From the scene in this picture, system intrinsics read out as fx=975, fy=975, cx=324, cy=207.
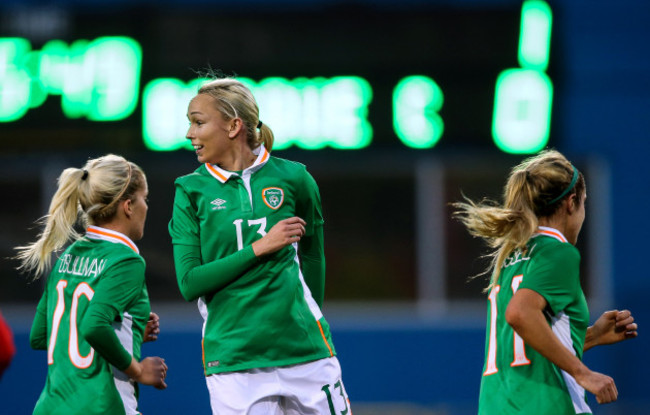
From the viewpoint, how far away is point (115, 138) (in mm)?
7445

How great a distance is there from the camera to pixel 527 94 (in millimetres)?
7219

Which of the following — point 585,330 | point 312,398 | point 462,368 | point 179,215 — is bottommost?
point 462,368

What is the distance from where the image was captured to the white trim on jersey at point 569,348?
121 inches

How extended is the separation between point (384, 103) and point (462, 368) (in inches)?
90.4

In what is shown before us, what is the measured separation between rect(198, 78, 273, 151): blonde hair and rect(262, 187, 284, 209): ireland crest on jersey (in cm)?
22

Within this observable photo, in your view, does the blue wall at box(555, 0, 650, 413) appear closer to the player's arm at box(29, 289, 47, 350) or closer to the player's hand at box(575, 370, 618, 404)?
the player's hand at box(575, 370, 618, 404)

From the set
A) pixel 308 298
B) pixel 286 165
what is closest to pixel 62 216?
pixel 286 165

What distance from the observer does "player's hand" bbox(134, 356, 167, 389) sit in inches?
131

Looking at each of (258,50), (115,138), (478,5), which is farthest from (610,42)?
(115,138)

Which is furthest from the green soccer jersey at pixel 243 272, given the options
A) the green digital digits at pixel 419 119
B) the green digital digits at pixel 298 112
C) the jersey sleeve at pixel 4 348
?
the green digital digits at pixel 419 119

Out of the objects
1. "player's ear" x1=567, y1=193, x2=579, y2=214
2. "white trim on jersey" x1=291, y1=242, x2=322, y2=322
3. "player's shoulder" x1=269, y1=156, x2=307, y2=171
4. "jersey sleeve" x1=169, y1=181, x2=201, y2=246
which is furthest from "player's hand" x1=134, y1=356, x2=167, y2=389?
"player's ear" x1=567, y1=193, x2=579, y2=214

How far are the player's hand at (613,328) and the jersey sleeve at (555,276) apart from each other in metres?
0.35

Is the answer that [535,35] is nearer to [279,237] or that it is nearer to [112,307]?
[279,237]

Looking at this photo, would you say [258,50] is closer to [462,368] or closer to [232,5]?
[232,5]
